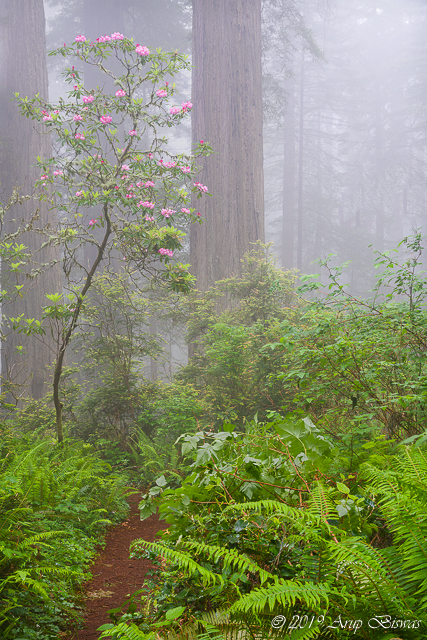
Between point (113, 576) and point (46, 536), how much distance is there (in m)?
0.88

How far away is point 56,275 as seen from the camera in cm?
1036

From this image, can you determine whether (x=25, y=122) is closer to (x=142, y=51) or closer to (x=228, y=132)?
(x=228, y=132)

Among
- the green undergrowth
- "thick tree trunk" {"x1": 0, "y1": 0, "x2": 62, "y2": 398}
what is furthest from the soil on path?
"thick tree trunk" {"x1": 0, "y1": 0, "x2": 62, "y2": 398}

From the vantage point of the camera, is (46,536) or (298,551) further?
(46,536)

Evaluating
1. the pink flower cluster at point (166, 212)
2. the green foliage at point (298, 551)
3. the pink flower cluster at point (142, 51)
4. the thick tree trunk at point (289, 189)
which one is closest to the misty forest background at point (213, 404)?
the green foliage at point (298, 551)

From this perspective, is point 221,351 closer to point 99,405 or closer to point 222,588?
point 99,405

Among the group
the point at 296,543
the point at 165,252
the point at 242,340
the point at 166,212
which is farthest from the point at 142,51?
the point at 296,543

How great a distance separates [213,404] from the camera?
6234mm

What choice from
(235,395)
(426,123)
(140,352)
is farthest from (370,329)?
(426,123)

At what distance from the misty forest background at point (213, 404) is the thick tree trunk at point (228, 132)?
4 centimetres

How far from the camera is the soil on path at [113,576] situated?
253 centimetres

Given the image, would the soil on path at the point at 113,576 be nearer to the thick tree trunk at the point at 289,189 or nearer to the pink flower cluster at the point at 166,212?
the pink flower cluster at the point at 166,212

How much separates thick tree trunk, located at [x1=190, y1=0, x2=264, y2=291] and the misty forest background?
0.04 metres

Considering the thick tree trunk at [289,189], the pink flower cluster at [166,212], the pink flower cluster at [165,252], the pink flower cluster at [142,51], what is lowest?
the pink flower cluster at [165,252]
